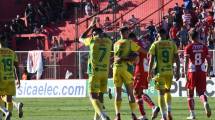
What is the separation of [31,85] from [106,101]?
6.16m

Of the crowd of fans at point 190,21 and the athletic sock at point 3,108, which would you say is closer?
the athletic sock at point 3,108

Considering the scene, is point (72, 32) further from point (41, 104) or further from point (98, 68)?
point (98, 68)

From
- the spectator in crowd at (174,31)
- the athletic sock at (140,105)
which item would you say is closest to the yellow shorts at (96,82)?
the athletic sock at (140,105)

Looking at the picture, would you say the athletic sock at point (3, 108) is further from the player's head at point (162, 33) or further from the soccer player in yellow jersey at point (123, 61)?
the player's head at point (162, 33)

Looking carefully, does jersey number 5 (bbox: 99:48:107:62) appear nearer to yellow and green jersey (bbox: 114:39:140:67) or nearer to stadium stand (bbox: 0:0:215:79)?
yellow and green jersey (bbox: 114:39:140:67)

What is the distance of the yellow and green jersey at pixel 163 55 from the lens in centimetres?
2023

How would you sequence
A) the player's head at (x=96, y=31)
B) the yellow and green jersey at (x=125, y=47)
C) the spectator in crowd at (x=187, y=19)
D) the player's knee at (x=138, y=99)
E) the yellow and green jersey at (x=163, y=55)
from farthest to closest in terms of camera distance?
the spectator in crowd at (x=187, y=19), the player's knee at (x=138, y=99), the yellow and green jersey at (x=125, y=47), the yellow and green jersey at (x=163, y=55), the player's head at (x=96, y=31)

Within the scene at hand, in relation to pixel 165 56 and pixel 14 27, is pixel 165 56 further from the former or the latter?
pixel 14 27

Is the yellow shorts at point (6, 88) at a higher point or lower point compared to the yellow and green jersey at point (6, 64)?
lower

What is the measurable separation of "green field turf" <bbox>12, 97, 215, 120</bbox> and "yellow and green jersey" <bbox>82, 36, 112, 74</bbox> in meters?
2.87

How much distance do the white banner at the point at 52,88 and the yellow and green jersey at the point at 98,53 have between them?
15.7 meters

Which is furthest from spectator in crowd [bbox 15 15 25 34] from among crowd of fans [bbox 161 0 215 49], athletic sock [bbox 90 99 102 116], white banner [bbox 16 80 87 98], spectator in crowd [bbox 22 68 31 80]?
athletic sock [bbox 90 99 102 116]

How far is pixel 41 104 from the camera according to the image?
30.6 metres

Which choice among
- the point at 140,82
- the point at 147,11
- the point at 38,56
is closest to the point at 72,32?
the point at 147,11
